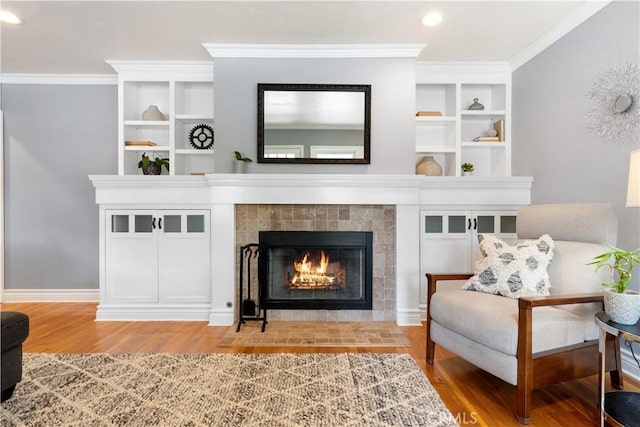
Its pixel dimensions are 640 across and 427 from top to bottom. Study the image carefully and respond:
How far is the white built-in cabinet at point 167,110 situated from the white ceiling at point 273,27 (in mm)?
149

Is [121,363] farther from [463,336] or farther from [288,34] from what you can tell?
[288,34]

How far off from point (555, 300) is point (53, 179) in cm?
462

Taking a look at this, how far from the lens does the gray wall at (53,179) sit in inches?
137

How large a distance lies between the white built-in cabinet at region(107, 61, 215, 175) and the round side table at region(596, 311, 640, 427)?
321 centimetres

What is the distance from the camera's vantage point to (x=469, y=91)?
3.40 meters

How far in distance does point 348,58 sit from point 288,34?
0.58 meters

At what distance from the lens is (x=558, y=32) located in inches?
99.4

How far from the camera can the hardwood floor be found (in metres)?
1.59

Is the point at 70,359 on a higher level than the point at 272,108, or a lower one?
lower

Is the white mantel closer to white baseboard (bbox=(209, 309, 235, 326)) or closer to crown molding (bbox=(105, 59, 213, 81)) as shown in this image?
white baseboard (bbox=(209, 309, 235, 326))

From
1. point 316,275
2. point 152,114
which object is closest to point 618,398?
point 316,275

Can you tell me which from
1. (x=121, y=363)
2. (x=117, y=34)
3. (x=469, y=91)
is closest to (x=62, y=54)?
(x=117, y=34)

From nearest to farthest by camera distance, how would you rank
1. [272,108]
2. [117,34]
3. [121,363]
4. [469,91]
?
[121,363], [117,34], [272,108], [469,91]

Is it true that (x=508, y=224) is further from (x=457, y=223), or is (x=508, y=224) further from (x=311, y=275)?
(x=311, y=275)
